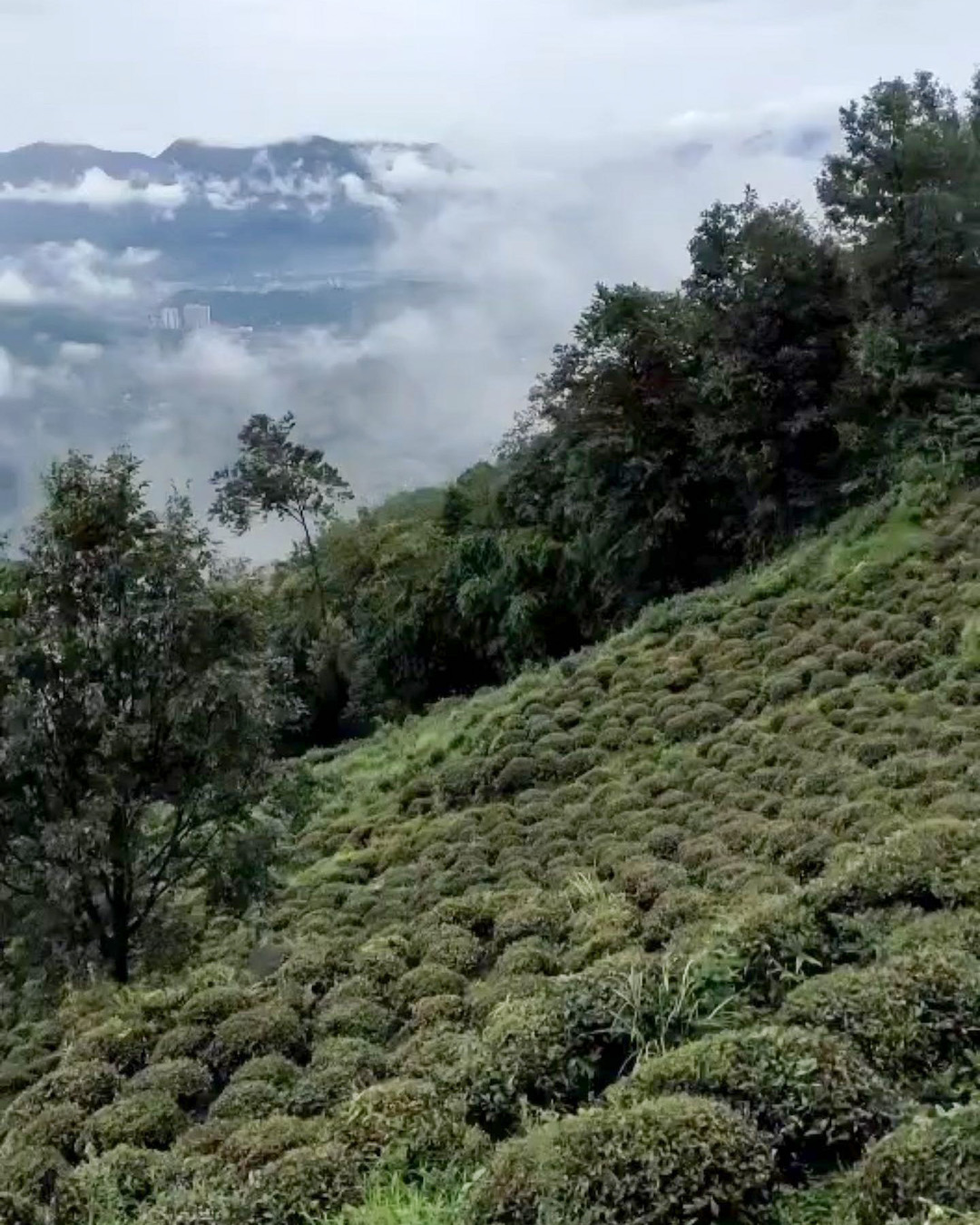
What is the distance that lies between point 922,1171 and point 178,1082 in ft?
14.8

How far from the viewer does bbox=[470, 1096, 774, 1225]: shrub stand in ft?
12.3

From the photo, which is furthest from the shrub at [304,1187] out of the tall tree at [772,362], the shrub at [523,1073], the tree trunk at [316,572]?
the tree trunk at [316,572]

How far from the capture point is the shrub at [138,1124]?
6277mm

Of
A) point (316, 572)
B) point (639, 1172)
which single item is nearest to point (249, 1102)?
point (639, 1172)

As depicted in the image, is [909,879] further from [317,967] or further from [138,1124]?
[317,967]

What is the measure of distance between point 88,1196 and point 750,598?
1472 cm

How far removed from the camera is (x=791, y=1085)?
4.25 meters

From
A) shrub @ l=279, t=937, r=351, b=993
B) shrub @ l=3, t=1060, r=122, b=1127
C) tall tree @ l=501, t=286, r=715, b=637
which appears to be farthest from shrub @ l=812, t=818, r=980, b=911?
tall tree @ l=501, t=286, r=715, b=637

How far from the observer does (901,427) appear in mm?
21156

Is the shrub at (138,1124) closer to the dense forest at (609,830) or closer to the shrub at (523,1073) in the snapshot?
the dense forest at (609,830)

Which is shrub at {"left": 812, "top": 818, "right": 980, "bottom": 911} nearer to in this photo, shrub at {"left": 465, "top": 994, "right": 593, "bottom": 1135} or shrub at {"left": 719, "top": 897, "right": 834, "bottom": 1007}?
shrub at {"left": 719, "top": 897, "right": 834, "bottom": 1007}

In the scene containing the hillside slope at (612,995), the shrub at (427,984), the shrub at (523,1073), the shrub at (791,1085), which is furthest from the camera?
the shrub at (427,984)

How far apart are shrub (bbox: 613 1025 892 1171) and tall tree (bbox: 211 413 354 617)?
93.3 feet

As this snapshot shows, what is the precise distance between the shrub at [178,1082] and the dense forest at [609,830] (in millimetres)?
21
